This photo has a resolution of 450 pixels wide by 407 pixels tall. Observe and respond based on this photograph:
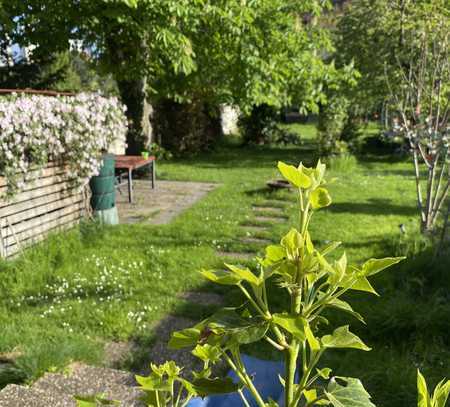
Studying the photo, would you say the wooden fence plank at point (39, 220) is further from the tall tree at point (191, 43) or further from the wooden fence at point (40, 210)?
the tall tree at point (191, 43)

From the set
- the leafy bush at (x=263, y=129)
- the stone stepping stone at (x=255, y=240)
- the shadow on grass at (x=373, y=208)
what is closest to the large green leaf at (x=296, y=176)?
the stone stepping stone at (x=255, y=240)

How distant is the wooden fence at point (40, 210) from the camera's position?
4.97 meters

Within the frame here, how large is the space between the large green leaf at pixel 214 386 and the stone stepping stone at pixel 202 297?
3.24 meters

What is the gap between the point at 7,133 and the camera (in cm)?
464

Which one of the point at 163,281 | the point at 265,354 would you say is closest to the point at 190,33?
the point at 163,281

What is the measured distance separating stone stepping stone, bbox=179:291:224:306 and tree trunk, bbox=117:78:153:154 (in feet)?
22.8

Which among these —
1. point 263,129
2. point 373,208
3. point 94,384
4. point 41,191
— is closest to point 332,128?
point 263,129

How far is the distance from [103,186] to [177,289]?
2493 millimetres

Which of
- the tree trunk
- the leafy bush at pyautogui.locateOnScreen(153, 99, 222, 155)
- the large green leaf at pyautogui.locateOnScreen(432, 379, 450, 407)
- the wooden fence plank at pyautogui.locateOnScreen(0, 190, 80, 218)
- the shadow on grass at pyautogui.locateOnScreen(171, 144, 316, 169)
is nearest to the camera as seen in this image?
the large green leaf at pyautogui.locateOnScreen(432, 379, 450, 407)

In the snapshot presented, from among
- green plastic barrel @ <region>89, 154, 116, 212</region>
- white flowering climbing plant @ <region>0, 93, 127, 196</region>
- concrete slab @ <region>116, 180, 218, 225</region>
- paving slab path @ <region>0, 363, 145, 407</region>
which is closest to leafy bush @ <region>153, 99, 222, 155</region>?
concrete slab @ <region>116, 180, 218, 225</region>

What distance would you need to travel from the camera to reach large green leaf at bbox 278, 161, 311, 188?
0.79 m

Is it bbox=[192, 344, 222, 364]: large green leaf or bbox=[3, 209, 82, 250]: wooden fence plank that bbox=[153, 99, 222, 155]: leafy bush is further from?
bbox=[192, 344, 222, 364]: large green leaf

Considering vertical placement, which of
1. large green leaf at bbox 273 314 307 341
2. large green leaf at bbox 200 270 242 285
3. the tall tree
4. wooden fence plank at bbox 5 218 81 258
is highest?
the tall tree

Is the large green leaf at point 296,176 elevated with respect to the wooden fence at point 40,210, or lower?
elevated
